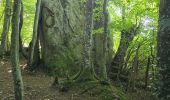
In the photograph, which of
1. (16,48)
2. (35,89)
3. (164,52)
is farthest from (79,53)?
(164,52)

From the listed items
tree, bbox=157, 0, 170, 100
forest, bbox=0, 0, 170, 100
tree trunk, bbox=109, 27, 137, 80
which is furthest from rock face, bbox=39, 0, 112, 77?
tree, bbox=157, 0, 170, 100

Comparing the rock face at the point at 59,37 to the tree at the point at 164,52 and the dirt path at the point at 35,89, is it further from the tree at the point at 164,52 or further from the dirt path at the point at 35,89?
the tree at the point at 164,52

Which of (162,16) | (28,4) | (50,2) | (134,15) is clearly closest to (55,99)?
(134,15)

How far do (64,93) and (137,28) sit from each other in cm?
541

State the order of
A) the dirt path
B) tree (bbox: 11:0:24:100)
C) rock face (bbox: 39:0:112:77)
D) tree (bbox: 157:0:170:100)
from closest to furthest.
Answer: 1. tree (bbox: 157:0:170:100)
2. tree (bbox: 11:0:24:100)
3. the dirt path
4. rock face (bbox: 39:0:112:77)

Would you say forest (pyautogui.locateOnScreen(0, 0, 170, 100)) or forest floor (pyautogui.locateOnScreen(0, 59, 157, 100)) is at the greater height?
forest (pyautogui.locateOnScreen(0, 0, 170, 100))

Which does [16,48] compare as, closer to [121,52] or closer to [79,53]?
[79,53]

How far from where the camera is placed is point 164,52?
165 inches

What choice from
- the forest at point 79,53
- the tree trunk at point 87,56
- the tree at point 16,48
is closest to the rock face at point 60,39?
the forest at point 79,53

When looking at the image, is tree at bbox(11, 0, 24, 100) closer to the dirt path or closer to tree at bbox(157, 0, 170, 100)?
the dirt path

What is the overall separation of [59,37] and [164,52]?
12.1 m

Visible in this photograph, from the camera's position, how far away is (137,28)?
45.5ft

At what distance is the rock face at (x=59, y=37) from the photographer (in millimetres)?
15578

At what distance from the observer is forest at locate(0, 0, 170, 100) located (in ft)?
33.6
